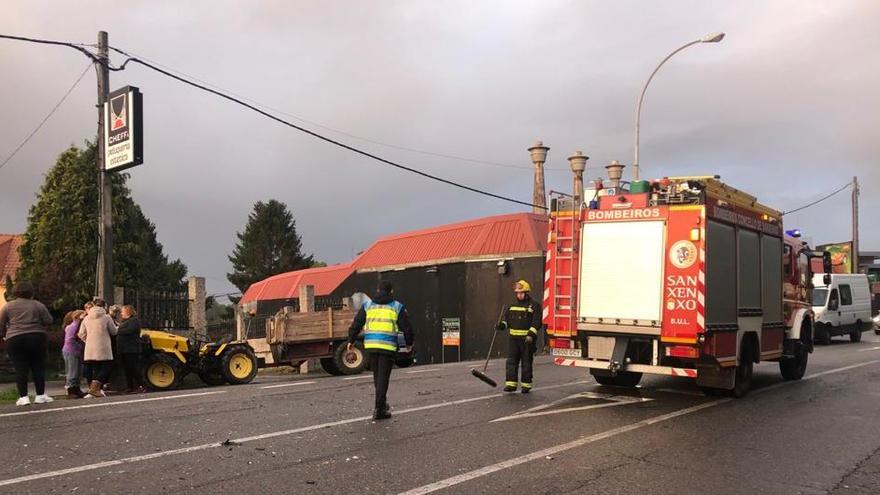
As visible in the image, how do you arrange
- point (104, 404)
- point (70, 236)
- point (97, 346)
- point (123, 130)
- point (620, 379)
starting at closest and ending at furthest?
1. point (104, 404)
2. point (620, 379)
3. point (97, 346)
4. point (123, 130)
5. point (70, 236)

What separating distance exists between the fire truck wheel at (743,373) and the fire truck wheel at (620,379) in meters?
1.47

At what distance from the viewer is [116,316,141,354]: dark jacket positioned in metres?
11.2

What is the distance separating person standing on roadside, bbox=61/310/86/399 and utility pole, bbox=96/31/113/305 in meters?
2.33

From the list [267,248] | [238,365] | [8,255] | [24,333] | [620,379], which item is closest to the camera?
[24,333]

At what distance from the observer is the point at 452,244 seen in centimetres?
2669

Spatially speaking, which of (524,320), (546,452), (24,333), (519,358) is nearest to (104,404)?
(24,333)

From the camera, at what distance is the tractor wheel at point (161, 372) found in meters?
11.9

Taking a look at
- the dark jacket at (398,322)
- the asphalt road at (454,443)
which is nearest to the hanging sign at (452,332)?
the asphalt road at (454,443)

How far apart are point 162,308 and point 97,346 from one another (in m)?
5.97

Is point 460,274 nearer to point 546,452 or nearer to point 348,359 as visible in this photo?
point 348,359

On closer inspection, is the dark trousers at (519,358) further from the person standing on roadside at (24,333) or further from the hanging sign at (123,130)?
the hanging sign at (123,130)

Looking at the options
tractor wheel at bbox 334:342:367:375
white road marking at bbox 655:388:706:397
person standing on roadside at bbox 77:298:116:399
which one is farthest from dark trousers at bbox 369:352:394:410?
tractor wheel at bbox 334:342:367:375

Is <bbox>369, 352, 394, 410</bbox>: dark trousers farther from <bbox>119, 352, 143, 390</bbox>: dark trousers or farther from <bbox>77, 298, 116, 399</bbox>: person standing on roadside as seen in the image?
<bbox>119, 352, 143, 390</bbox>: dark trousers

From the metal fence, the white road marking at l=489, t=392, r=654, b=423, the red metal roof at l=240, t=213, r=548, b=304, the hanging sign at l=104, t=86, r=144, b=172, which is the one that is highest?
the hanging sign at l=104, t=86, r=144, b=172
